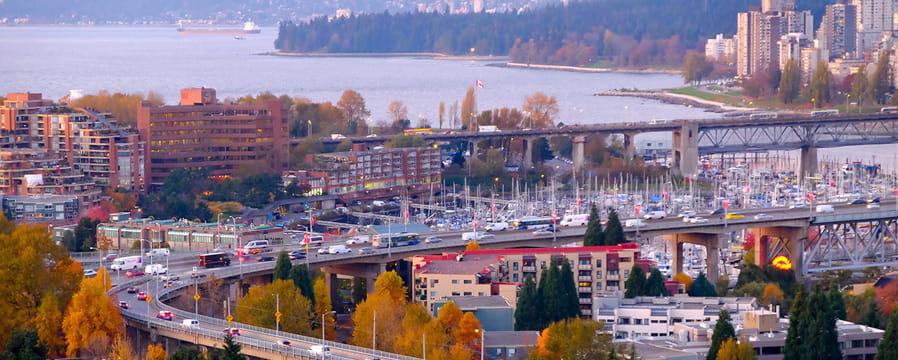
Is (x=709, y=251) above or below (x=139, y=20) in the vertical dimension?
below

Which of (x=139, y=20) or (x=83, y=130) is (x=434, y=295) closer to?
(x=83, y=130)

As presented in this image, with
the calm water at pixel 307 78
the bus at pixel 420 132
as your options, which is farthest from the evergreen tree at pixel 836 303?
the calm water at pixel 307 78

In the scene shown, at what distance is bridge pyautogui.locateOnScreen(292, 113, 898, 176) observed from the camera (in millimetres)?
46656

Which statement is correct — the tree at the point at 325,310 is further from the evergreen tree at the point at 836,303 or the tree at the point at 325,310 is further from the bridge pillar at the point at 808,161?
the bridge pillar at the point at 808,161

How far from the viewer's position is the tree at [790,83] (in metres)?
70.7

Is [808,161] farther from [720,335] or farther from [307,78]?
[307,78]

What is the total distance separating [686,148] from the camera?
154 feet

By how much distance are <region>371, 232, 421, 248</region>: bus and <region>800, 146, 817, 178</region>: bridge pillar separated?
61.9 ft

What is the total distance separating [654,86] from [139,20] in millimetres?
108737

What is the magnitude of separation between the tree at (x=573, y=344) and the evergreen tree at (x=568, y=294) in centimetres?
324

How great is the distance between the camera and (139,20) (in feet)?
630

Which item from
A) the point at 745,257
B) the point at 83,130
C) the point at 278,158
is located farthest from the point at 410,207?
the point at 745,257

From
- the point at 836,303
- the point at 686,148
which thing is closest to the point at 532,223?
the point at 836,303

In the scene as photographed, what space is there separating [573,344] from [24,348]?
6.08 meters
